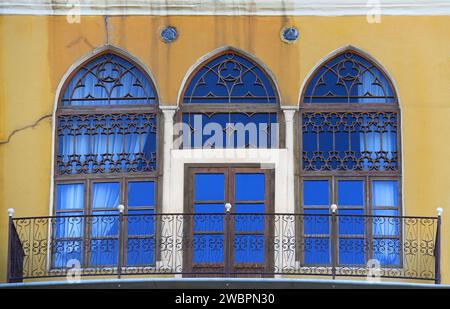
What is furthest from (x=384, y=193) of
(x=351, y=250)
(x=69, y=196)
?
(x=69, y=196)

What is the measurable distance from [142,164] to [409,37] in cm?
437

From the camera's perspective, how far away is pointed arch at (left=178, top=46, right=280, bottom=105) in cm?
1905

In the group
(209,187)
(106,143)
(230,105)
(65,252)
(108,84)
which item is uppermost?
(108,84)

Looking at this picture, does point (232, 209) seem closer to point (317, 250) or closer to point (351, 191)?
point (317, 250)

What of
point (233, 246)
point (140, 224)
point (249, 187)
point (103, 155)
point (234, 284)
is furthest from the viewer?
point (103, 155)

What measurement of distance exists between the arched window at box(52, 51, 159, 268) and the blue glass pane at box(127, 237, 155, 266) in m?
0.01

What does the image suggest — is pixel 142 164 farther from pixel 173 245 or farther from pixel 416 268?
pixel 416 268

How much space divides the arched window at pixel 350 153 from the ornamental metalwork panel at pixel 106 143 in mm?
2285

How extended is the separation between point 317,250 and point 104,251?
3.03 m

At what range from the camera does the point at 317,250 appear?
59.9ft

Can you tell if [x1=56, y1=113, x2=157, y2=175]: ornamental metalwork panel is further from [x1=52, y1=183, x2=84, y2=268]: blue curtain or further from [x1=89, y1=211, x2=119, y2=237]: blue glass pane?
[x1=89, y1=211, x2=119, y2=237]: blue glass pane

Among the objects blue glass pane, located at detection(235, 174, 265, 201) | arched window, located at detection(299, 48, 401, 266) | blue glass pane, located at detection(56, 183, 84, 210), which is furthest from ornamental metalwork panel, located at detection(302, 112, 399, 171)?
blue glass pane, located at detection(56, 183, 84, 210)

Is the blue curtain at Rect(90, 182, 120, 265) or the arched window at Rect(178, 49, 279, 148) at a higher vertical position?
the arched window at Rect(178, 49, 279, 148)

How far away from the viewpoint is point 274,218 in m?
18.3
